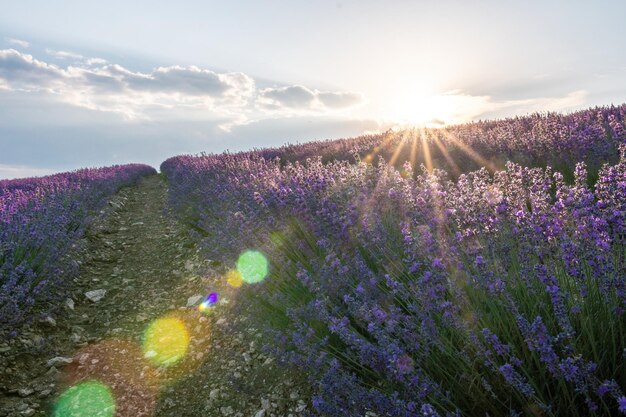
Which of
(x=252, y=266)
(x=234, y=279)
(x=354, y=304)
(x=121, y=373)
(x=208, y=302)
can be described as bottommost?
(x=121, y=373)

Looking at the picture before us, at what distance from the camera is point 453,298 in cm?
216

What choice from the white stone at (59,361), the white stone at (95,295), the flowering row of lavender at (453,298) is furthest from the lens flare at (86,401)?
the white stone at (95,295)

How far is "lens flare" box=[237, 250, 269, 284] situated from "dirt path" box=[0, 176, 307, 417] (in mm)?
253

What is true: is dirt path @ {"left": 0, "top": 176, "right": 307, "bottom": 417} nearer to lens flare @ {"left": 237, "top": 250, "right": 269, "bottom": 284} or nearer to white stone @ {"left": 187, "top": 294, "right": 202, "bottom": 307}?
white stone @ {"left": 187, "top": 294, "right": 202, "bottom": 307}

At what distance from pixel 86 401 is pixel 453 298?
8.56 feet

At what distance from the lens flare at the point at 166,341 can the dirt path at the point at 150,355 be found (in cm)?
1

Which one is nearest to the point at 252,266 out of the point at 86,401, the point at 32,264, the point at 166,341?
the point at 166,341

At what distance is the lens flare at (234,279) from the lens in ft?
12.3

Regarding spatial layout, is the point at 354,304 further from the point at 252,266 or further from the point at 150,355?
the point at 150,355

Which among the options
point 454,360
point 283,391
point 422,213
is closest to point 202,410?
point 283,391

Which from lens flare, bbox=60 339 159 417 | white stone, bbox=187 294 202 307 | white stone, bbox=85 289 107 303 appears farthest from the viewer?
white stone, bbox=85 289 107 303

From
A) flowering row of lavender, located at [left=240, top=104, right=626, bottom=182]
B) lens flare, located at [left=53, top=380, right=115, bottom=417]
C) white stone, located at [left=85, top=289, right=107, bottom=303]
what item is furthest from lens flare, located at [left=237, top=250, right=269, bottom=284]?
flowering row of lavender, located at [left=240, top=104, right=626, bottom=182]

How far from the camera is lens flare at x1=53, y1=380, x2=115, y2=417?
2.96 metres

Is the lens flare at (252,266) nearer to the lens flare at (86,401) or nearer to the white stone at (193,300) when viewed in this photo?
the white stone at (193,300)
